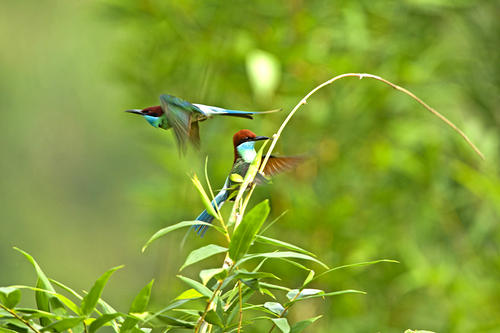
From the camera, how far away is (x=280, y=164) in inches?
16.3

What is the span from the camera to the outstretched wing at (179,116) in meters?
0.33

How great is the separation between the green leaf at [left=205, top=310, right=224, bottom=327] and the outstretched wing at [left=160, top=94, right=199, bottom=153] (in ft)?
0.27

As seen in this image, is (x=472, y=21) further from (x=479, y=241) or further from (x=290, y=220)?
(x=290, y=220)

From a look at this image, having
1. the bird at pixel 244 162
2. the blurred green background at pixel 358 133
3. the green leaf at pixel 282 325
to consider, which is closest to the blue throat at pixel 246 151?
the bird at pixel 244 162

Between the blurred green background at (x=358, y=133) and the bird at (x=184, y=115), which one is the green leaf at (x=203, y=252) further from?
the blurred green background at (x=358, y=133)

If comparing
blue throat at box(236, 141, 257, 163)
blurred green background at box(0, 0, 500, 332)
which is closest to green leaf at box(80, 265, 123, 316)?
blue throat at box(236, 141, 257, 163)

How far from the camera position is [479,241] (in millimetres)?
1328

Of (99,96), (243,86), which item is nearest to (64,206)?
(99,96)

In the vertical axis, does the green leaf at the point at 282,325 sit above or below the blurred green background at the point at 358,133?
above

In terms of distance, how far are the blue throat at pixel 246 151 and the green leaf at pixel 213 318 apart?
0.10 metres

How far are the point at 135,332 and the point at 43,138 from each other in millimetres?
3465

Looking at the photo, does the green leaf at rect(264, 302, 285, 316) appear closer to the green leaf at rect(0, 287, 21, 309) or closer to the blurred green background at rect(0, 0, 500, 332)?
the green leaf at rect(0, 287, 21, 309)

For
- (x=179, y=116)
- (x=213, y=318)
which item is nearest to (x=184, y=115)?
(x=179, y=116)

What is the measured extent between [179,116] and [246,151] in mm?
71
